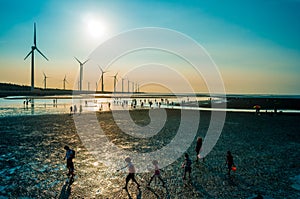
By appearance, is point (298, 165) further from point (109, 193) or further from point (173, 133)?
point (173, 133)

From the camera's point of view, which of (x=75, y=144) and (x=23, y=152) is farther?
(x=75, y=144)

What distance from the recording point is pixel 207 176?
1480cm

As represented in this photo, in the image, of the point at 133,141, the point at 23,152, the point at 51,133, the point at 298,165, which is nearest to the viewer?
the point at 298,165

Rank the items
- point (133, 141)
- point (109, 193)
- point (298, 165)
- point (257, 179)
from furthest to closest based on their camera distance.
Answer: point (133, 141)
point (298, 165)
point (257, 179)
point (109, 193)

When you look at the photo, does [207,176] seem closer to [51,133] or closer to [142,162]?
[142,162]

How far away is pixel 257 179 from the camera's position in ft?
46.8

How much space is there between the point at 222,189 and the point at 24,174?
11.4 meters

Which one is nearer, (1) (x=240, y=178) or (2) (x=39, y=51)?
(1) (x=240, y=178)

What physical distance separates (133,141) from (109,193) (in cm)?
1299

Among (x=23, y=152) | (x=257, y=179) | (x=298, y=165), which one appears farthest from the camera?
(x=23, y=152)

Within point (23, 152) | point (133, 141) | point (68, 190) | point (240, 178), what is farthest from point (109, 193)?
point (133, 141)

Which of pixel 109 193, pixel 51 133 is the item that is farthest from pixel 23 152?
pixel 109 193

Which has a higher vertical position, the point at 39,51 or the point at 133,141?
the point at 39,51

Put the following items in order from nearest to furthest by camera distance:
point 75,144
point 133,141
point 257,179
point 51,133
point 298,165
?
point 257,179
point 298,165
point 75,144
point 133,141
point 51,133
